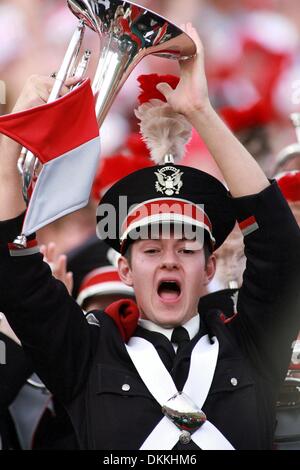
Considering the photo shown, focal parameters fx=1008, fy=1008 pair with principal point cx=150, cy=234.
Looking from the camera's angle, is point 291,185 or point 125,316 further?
point 291,185

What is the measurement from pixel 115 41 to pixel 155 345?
0.86m

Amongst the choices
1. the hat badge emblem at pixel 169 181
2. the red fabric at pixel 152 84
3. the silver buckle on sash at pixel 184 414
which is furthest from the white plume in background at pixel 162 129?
the silver buckle on sash at pixel 184 414

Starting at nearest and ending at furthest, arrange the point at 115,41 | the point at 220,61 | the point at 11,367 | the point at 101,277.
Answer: the point at 115,41, the point at 11,367, the point at 101,277, the point at 220,61

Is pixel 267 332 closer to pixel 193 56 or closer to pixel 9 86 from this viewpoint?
pixel 193 56

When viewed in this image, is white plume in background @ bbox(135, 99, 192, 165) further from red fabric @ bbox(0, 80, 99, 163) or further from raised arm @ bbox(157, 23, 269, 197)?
red fabric @ bbox(0, 80, 99, 163)

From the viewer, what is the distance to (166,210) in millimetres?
2949

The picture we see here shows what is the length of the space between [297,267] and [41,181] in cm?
75

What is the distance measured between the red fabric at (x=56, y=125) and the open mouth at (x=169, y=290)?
1.63 feet

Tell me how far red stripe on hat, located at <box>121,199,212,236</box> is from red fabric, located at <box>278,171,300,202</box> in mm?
698

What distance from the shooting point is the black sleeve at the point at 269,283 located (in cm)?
277

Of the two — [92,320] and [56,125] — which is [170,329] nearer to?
[92,320]

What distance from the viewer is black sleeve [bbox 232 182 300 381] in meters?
2.77

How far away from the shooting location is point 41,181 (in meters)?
2.63

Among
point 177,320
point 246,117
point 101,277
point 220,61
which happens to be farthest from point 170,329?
point 220,61
